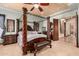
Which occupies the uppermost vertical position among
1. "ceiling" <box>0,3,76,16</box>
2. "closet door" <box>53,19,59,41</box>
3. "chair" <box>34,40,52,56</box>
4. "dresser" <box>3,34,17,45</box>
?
"ceiling" <box>0,3,76,16</box>

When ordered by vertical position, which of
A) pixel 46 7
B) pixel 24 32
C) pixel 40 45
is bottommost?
pixel 40 45

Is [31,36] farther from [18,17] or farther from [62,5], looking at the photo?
[62,5]

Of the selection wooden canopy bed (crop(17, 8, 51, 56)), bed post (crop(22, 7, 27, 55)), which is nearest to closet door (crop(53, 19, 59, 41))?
wooden canopy bed (crop(17, 8, 51, 56))

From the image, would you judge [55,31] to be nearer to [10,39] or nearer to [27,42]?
[27,42]

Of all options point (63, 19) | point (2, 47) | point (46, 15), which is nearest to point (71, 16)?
point (63, 19)

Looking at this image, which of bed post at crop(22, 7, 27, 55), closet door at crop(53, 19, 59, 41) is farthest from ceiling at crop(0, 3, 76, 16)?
closet door at crop(53, 19, 59, 41)

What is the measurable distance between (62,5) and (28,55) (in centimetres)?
117

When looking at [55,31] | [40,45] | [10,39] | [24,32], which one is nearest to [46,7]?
[55,31]

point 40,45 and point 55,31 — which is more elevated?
point 55,31

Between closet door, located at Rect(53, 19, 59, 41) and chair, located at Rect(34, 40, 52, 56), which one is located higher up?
closet door, located at Rect(53, 19, 59, 41)

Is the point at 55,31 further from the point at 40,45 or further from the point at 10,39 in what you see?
the point at 10,39

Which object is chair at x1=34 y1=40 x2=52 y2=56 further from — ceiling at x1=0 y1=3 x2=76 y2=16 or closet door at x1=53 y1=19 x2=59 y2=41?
ceiling at x1=0 y1=3 x2=76 y2=16

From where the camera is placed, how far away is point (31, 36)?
8.16ft

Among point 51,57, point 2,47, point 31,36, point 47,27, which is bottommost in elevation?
point 51,57
